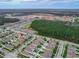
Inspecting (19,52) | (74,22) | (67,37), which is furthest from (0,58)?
(74,22)

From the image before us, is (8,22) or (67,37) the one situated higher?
(8,22)

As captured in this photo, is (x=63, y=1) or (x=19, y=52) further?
(x=63, y=1)

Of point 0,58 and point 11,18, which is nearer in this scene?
point 0,58

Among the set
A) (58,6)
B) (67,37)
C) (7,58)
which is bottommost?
(7,58)

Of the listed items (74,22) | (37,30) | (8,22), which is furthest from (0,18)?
(74,22)

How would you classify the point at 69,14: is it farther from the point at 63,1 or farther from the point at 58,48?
the point at 58,48

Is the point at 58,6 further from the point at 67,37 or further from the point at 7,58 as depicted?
the point at 7,58
